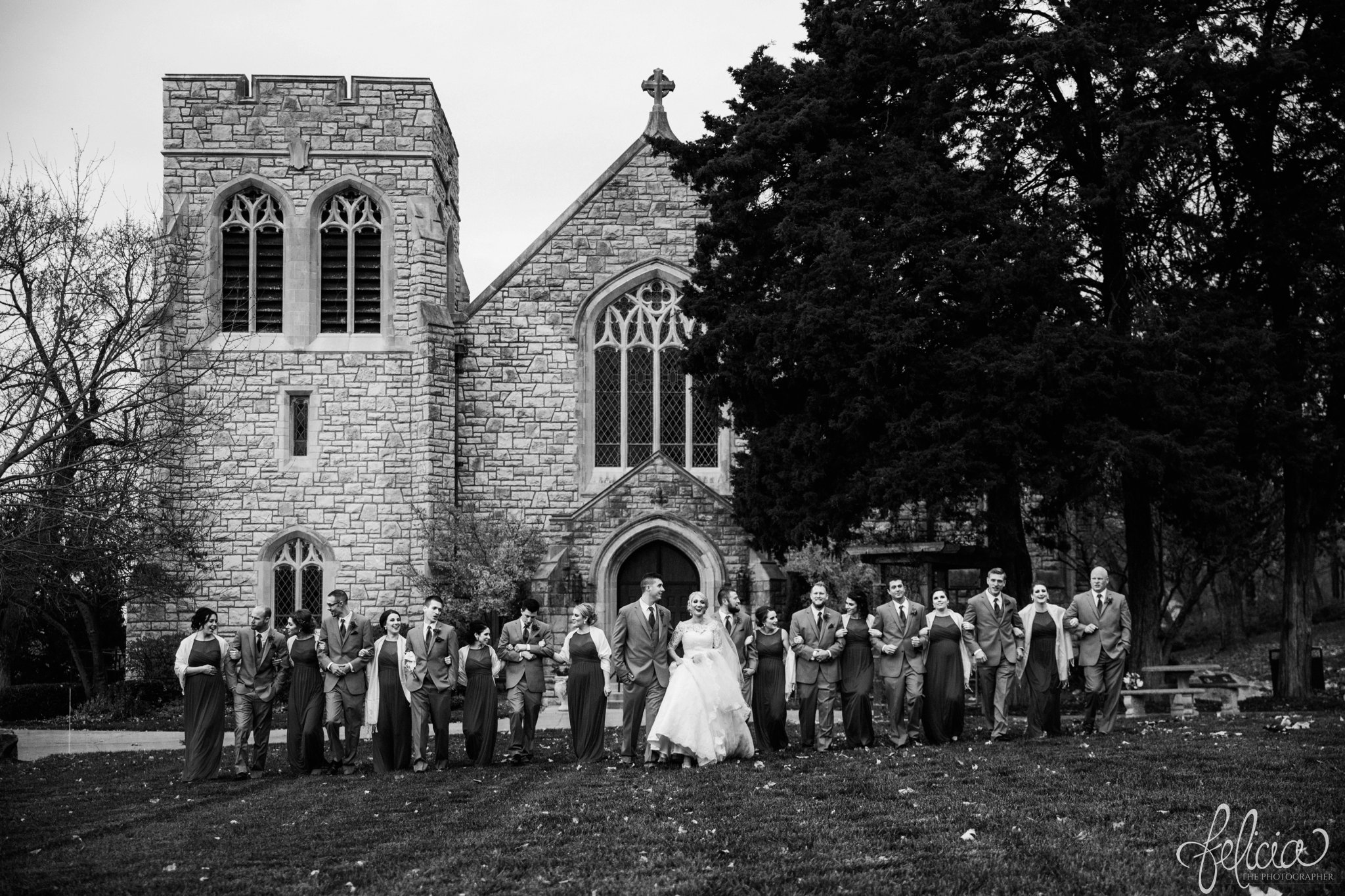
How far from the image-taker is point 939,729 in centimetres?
1501

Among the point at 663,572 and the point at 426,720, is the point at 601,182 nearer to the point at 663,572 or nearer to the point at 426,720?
the point at 663,572

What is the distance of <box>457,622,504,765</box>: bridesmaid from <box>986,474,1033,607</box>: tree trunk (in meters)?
8.30

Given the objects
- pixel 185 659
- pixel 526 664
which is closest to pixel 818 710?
pixel 526 664

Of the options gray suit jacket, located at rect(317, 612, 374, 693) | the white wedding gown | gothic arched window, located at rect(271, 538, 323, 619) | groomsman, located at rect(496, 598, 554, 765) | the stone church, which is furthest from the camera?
gothic arched window, located at rect(271, 538, 323, 619)

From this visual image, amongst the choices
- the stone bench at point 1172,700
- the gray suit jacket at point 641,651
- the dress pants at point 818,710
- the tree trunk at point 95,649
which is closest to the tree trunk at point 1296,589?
the stone bench at point 1172,700

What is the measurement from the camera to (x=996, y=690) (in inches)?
602

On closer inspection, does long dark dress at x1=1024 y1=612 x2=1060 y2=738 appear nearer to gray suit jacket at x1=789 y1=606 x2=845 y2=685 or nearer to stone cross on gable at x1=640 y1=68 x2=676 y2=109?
gray suit jacket at x1=789 y1=606 x2=845 y2=685

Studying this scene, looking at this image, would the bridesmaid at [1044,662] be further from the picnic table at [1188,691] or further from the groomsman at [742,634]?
the groomsman at [742,634]

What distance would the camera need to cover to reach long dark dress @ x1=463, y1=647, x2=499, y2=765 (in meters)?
14.7

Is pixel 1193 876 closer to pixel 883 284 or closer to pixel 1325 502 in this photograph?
pixel 883 284

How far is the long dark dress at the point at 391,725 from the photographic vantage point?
1430 cm

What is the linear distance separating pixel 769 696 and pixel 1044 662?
298 cm

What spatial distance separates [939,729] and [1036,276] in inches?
262

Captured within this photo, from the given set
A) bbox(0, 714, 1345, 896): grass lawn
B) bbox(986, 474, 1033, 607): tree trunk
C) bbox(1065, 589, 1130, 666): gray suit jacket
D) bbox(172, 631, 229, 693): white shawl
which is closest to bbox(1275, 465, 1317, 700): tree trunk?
bbox(986, 474, 1033, 607): tree trunk
